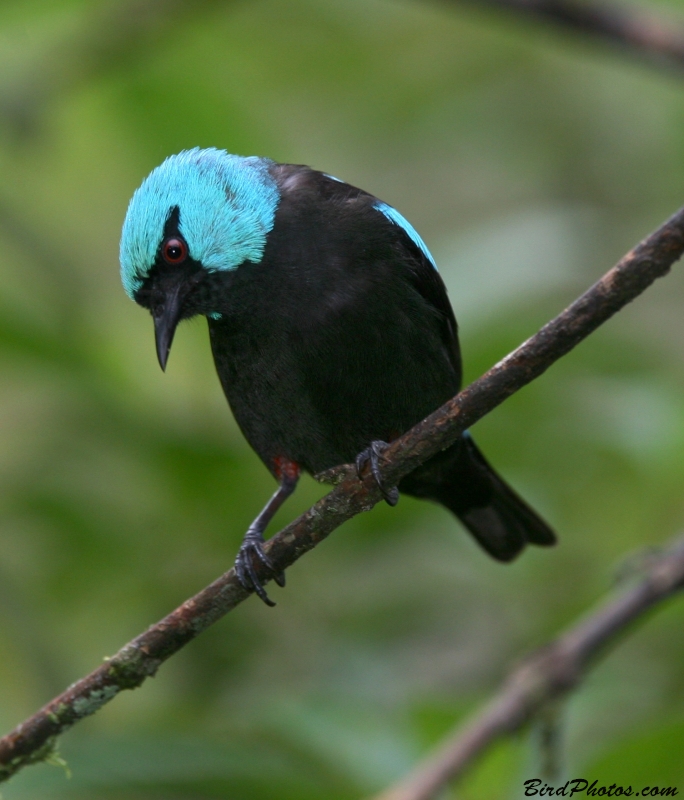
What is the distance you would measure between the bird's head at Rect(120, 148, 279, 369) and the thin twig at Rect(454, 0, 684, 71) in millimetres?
1320

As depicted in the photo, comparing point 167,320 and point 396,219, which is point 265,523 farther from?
point 396,219

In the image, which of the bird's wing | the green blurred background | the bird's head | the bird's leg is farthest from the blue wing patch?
the bird's leg

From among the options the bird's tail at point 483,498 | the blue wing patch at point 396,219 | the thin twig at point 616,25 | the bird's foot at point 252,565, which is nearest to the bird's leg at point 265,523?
the bird's foot at point 252,565

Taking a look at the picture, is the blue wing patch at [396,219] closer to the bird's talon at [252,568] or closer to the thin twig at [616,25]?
the thin twig at [616,25]

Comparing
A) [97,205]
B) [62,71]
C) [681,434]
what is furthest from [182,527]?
[97,205]

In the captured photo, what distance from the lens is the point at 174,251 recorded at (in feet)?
11.9

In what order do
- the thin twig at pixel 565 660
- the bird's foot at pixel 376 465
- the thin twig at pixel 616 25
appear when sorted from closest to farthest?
the bird's foot at pixel 376 465 < the thin twig at pixel 565 660 < the thin twig at pixel 616 25

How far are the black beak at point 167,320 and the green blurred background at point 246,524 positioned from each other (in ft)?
1.50

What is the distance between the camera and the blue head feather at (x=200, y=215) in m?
3.58

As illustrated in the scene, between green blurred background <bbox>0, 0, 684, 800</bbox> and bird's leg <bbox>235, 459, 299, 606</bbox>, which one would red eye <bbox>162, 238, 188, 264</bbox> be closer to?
green blurred background <bbox>0, 0, 684, 800</bbox>

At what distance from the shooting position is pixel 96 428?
13.5 feet

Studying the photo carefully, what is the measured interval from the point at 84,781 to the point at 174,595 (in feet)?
2.95

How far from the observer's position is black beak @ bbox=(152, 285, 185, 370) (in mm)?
3572

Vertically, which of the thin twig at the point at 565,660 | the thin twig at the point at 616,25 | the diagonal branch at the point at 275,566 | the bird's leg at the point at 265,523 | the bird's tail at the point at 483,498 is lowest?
the thin twig at the point at 565,660
